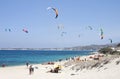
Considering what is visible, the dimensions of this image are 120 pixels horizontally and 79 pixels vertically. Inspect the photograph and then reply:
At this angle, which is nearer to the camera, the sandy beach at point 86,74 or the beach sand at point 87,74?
the beach sand at point 87,74

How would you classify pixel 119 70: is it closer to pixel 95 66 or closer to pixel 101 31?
pixel 95 66

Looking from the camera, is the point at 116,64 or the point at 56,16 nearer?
the point at 56,16

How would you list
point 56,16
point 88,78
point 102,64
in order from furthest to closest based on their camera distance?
point 102,64 < point 56,16 < point 88,78

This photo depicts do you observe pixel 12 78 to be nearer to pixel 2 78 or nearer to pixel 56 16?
→ pixel 2 78

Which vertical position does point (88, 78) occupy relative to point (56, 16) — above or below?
below

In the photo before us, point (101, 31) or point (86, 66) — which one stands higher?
point (101, 31)

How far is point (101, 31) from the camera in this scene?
2777 centimetres

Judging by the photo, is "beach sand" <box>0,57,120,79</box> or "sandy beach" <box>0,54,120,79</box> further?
"sandy beach" <box>0,54,120,79</box>

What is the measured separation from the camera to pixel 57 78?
2273 cm

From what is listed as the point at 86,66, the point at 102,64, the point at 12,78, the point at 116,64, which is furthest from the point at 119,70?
the point at 12,78

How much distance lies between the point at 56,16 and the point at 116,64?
19.6ft

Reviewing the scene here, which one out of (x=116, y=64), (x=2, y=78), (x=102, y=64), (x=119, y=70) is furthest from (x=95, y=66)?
(x=2, y=78)

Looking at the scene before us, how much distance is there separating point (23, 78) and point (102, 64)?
7.12m

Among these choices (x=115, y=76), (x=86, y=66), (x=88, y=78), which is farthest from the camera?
(x=86, y=66)
